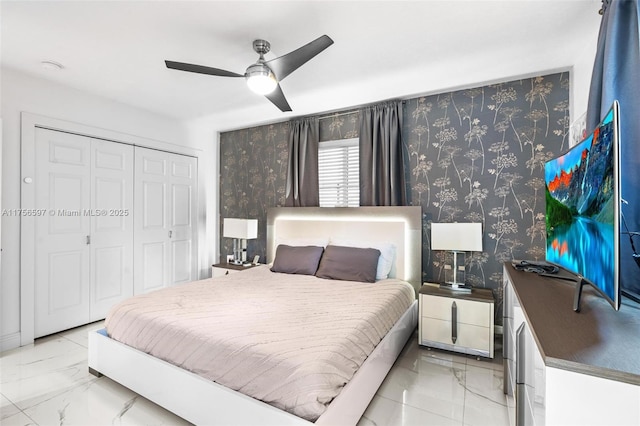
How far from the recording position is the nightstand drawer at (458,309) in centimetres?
261

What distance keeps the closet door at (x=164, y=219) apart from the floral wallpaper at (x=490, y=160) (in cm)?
326

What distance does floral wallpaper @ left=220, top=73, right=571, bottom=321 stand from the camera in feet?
9.31

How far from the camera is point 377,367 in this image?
6.70ft

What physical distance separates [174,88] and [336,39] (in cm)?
198

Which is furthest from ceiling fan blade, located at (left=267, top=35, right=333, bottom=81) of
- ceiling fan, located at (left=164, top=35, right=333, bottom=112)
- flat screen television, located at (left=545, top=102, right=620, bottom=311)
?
flat screen television, located at (left=545, top=102, right=620, bottom=311)

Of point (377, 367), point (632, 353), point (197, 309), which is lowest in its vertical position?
point (377, 367)

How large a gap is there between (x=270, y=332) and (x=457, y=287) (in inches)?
76.6

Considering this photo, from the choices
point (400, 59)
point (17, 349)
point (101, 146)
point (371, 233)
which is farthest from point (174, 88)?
point (17, 349)

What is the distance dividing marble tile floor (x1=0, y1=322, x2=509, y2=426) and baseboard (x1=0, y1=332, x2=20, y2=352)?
0.37 ft

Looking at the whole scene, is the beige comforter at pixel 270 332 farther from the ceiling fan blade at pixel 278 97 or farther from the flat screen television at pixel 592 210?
the ceiling fan blade at pixel 278 97

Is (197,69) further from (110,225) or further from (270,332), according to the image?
(110,225)

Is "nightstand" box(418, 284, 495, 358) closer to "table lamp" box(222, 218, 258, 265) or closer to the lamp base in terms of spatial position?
the lamp base

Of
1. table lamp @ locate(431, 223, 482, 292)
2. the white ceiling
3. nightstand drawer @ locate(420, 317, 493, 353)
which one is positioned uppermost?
the white ceiling

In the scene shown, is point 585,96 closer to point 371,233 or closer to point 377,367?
point 371,233
